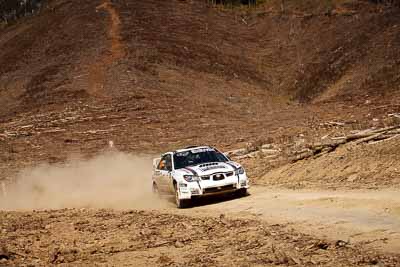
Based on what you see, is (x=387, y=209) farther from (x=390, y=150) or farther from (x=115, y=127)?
(x=115, y=127)

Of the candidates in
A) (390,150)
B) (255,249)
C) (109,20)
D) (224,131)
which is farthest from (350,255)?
(109,20)

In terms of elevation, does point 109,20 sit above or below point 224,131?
above

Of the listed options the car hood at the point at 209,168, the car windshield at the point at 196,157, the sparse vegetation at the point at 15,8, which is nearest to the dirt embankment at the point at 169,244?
the car hood at the point at 209,168

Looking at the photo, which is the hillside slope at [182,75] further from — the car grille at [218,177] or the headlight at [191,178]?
the headlight at [191,178]

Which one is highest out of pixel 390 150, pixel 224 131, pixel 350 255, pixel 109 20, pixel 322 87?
pixel 109 20

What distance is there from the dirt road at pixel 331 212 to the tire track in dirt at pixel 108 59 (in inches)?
920

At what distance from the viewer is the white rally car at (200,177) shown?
49.7ft

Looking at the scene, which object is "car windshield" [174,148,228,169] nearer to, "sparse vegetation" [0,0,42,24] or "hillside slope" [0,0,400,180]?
"hillside slope" [0,0,400,180]

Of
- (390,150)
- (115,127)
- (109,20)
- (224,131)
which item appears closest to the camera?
(390,150)

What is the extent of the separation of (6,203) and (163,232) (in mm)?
11434

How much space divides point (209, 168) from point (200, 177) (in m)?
0.39

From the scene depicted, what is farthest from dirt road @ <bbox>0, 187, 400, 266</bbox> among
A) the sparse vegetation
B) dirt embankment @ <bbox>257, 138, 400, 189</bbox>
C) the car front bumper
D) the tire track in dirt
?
the sparse vegetation

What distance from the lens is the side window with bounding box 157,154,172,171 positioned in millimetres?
16920

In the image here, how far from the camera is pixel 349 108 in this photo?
3048 centimetres
